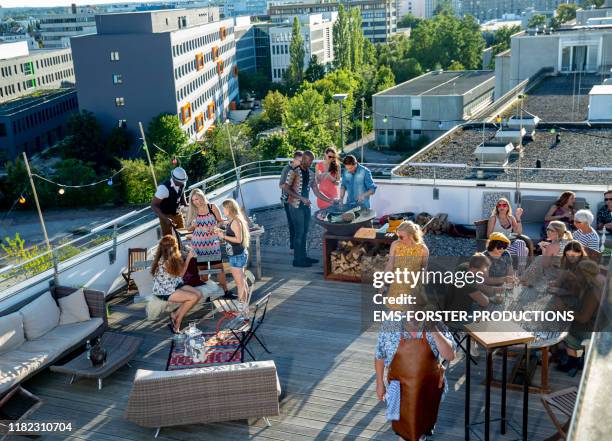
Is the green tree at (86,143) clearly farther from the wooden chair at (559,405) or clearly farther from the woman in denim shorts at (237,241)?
the wooden chair at (559,405)

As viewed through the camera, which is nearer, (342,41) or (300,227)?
(300,227)

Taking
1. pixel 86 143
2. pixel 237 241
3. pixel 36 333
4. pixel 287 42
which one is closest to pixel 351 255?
pixel 237 241

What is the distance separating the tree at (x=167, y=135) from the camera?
5750 centimetres

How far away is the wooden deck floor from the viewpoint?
6.03 meters

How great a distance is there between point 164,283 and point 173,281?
0.34 feet

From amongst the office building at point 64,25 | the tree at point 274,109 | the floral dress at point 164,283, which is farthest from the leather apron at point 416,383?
the office building at point 64,25

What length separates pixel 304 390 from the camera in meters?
6.70

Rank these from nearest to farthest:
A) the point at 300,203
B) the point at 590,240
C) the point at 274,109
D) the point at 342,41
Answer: the point at 590,240 → the point at 300,203 → the point at 274,109 → the point at 342,41

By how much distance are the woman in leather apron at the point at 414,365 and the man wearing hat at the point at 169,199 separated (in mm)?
5029

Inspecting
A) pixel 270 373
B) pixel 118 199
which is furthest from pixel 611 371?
pixel 118 199

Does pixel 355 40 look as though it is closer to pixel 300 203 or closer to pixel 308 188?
pixel 308 188

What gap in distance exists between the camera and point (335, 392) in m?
6.64

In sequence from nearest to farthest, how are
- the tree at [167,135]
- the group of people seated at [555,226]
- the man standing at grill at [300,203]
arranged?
the group of people seated at [555,226], the man standing at grill at [300,203], the tree at [167,135]

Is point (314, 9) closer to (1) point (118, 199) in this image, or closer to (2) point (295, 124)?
(2) point (295, 124)
